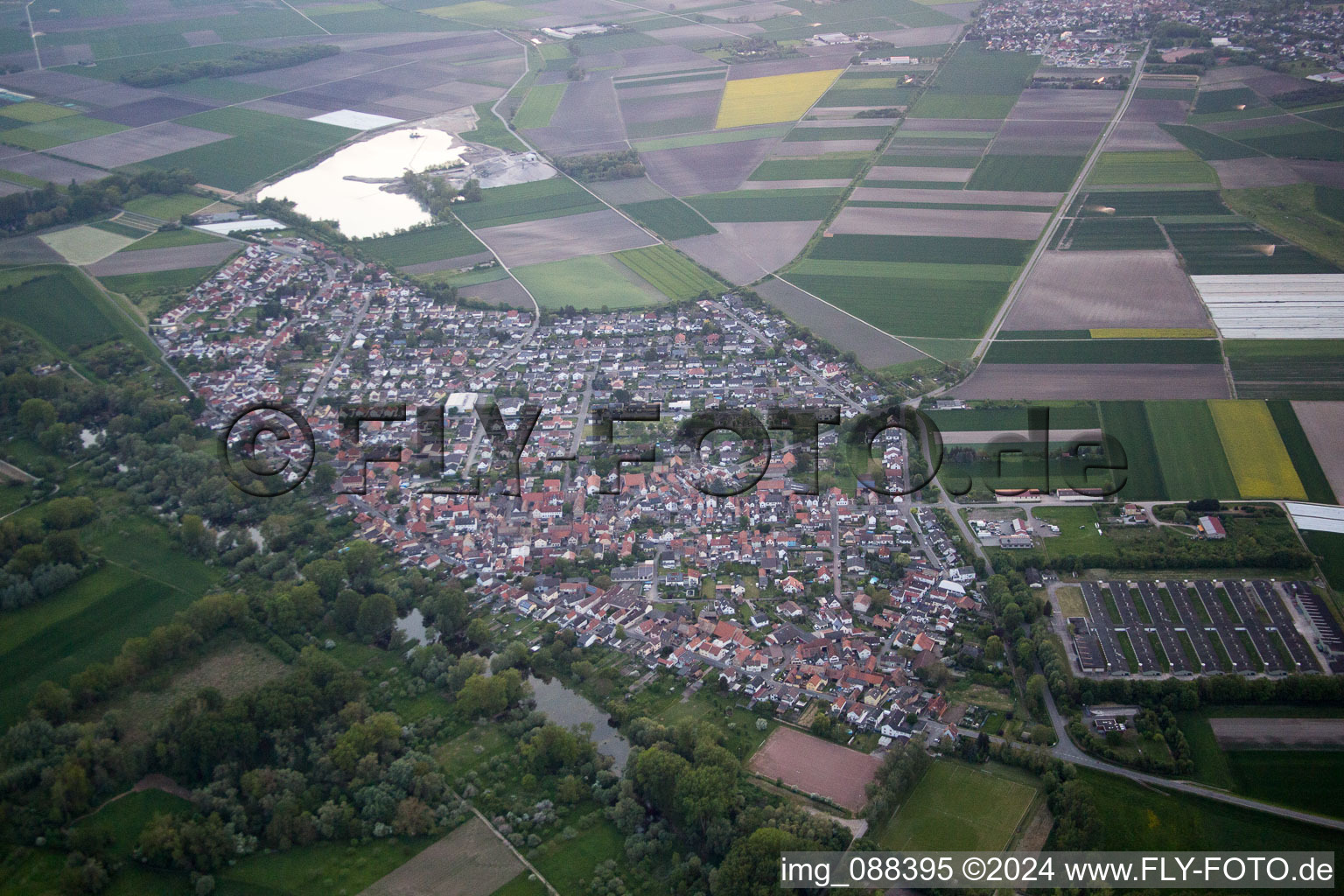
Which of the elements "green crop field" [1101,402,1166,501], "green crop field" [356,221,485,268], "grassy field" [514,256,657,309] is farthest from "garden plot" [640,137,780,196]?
"green crop field" [1101,402,1166,501]

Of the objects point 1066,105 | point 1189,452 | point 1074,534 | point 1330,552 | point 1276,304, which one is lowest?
point 1074,534

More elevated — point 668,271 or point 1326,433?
point 668,271

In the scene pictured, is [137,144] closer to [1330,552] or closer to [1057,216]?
[1057,216]

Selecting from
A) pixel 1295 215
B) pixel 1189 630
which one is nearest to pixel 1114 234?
pixel 1295 215

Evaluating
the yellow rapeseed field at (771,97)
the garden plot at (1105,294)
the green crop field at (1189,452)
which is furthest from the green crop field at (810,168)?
the green crop field at (1189,452)

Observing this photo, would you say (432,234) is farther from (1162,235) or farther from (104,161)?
(1162,235)

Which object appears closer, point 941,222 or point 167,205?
point 941,222
